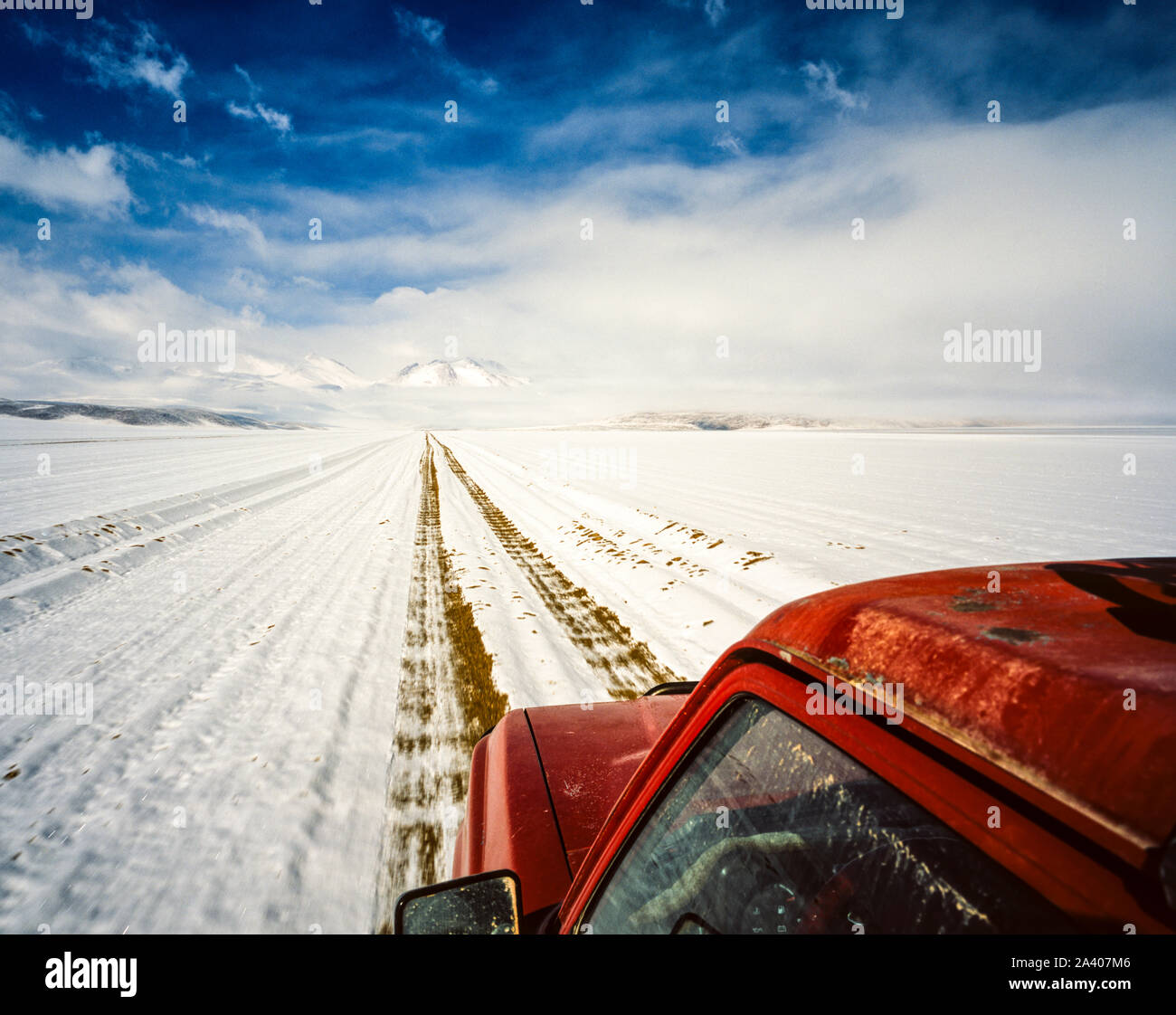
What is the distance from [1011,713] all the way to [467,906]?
128 cm

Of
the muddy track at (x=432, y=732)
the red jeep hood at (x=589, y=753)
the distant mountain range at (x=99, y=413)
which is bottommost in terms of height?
the muddy track at (x=432, y=732)

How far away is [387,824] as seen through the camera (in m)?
2.86

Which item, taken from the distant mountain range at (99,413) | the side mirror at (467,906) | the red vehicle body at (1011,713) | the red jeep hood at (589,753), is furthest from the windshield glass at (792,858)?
the distant mountain range at (99,413)

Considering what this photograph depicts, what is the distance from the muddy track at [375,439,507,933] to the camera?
2.63 m

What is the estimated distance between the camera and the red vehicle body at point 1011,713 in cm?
46

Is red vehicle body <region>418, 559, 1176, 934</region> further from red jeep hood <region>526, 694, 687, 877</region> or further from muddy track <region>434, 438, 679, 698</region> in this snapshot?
muddy track <region>434, 438, 679, 698</region>

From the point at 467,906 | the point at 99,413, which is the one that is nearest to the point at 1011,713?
the point at 467,906

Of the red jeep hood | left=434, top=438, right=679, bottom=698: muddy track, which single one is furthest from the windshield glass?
left=434, top=438, right=679, bottom=698: muddy track

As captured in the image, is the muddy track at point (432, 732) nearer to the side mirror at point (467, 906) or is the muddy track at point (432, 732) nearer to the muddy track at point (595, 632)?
the muddy track at point (595, 632)

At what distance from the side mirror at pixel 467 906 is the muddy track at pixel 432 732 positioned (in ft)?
4.65

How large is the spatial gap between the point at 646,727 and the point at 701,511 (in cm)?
1006

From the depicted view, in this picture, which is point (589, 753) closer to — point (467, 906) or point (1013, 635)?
point (467, 906)
